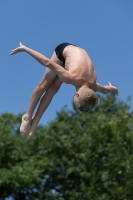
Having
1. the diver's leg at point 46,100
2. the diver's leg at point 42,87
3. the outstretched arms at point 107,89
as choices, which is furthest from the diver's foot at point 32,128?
the outstretched arms at point 107,89

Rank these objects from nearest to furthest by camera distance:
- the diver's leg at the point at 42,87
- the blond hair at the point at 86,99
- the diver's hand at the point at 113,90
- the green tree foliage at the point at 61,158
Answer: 1. the blond hair at the point at 86,99
2. the diver's leg at the point at 42,87
3. the diver's hand at the point at 113,90
4. the green tree foliage at the point at 61,158

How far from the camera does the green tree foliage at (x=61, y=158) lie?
76.7 feet

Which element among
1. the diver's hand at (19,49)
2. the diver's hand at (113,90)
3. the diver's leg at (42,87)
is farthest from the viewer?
the diver's hand at (113,90)

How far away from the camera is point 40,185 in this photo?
28.9 m

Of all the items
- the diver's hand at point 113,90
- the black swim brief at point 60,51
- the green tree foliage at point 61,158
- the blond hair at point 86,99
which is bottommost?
the blond hair at point 86,99

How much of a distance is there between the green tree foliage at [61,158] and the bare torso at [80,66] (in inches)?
564

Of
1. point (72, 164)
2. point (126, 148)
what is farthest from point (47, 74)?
point (72, 164)

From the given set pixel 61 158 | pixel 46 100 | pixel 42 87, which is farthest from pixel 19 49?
pixel 61 158

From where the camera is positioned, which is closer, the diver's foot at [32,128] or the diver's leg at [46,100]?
the diver's leg at [46,100]

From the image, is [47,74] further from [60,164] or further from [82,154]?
[60,164]

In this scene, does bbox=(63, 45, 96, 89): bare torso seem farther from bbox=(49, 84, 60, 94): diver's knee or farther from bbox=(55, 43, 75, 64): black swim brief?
bbox=(49, 84, 60, 94): diver's knee

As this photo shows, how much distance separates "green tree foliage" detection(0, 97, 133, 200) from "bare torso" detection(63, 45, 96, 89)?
1431 cm

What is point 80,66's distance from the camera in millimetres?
7891

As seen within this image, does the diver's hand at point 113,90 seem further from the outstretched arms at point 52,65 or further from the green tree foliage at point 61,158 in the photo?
the green tree foliage at point 61,158
